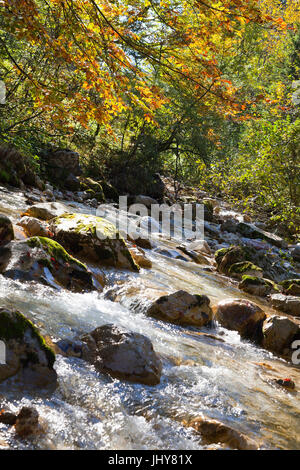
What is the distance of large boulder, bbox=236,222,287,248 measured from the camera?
12172 mm

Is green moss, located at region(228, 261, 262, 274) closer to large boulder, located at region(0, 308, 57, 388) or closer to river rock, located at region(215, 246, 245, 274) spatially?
river rock, located at region(215, 246, 245, 274)

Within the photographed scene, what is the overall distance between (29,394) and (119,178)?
13973mm

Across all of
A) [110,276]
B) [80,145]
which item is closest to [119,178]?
[80,145]

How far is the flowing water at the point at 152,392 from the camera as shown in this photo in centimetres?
228

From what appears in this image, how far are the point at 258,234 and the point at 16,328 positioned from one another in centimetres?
1119

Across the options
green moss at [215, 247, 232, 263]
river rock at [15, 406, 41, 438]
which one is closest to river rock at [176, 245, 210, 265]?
green moss at [215, 247, 232, 263]

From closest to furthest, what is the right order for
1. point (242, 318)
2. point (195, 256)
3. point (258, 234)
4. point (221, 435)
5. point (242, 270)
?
point (221, 435) < point (242, 318) < point (242, 270) < point (195, 256) < point (258, 234)

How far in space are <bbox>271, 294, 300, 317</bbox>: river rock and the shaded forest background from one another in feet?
7.72

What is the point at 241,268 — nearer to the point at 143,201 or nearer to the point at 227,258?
the point at 227,258

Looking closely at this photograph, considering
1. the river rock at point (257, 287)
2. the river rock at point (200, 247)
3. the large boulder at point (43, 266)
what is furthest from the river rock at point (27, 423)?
the river rock at point (200, 247)

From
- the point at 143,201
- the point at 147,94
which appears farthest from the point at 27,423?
the point at 143,201

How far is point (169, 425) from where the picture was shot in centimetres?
249

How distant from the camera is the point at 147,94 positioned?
4410 mm

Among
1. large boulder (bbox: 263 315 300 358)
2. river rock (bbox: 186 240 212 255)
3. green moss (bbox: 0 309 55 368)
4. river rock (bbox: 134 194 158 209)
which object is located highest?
river rock (bbox: 134 194 158 209)
